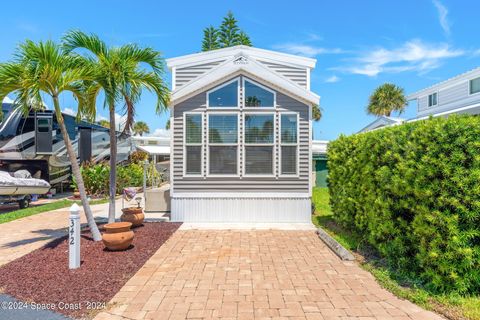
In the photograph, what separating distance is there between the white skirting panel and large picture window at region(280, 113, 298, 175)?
0.92 m

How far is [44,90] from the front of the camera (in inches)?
208

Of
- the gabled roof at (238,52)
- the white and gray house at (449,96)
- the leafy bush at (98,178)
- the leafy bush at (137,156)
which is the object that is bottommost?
the leafy bush at (98,178)

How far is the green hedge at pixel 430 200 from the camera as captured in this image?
132 inches

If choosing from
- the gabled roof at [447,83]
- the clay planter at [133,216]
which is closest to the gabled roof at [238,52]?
the clay planter at [133,216]

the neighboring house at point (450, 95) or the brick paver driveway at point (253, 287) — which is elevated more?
the neighboring house at point (450, 95)

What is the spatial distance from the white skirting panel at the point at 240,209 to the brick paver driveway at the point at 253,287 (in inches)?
78.5

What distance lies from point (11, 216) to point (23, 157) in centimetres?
380

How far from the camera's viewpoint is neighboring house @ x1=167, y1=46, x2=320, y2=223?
7.86 meters

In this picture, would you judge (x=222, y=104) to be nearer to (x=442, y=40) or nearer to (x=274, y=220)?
(x=274, y=220)

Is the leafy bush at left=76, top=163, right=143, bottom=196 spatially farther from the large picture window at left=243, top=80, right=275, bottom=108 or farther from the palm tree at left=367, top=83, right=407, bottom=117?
the palm tree at left=367, top=83, right=407, bottom=117

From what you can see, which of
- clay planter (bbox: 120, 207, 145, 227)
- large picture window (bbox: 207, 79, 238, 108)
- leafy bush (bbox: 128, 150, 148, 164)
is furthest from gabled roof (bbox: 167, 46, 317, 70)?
leafy bush (bbox: 128, 150, 148, 164)

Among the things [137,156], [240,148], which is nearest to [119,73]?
[240,148]

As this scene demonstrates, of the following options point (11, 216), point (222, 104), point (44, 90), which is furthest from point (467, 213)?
point (11, 216)

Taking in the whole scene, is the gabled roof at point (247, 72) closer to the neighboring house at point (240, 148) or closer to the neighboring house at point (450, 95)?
the neighboring house at point (240, 148)
